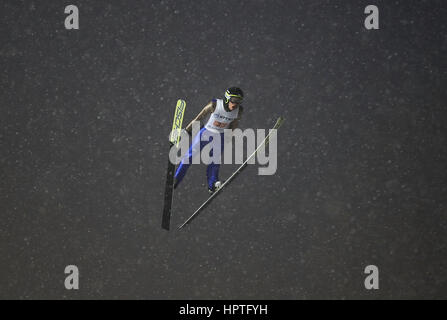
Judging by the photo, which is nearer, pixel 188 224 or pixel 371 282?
pixel 188 224

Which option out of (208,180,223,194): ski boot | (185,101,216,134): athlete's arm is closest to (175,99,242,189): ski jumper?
(185,101,216,134): athlete's arm

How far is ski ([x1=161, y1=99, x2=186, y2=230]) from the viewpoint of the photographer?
9.14 ft

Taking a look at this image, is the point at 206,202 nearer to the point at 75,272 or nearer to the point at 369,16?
the point at 75,272

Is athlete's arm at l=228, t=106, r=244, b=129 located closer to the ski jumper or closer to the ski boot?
the ski jumper

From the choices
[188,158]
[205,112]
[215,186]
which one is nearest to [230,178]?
[215,186]

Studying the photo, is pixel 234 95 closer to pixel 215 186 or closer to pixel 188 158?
pixel 188 158

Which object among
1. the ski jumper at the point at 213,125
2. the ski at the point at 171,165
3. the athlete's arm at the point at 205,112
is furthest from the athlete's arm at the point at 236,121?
the ski at the point at 171,165

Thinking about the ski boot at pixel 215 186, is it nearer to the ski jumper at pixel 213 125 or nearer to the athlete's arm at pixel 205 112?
the ski jumper at pixel 213 125

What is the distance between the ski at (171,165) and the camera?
2.78 metres

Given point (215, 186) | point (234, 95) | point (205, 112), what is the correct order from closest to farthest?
point (234, 95) < point (205, 112) < point (215, 186)

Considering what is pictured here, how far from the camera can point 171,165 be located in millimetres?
2855

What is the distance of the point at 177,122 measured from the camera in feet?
9.34
